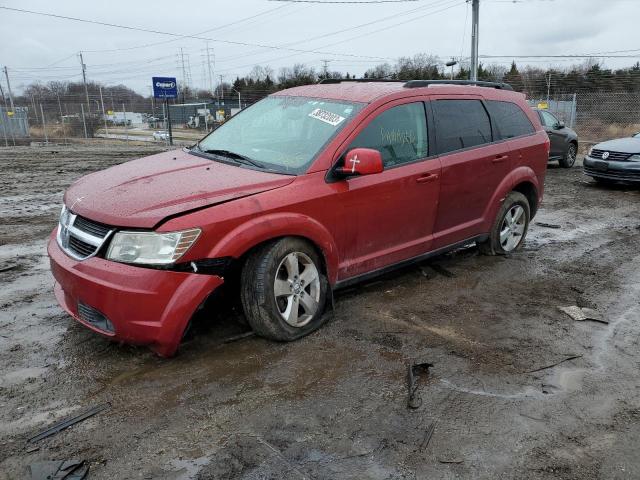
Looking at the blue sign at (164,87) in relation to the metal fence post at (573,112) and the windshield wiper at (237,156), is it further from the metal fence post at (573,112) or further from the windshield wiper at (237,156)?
the windshield wiper at (237,156)

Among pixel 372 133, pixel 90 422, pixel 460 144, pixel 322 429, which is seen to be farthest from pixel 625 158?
pixel 90 422

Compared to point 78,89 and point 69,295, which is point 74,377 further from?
point 78,89

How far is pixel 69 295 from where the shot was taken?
351 cm

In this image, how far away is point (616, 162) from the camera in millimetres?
11180

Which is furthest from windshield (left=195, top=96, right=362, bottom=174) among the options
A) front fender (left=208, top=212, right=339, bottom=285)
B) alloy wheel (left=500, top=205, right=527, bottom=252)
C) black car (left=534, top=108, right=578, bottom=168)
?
black car (left=534, top=108, right=578, bottom=168)

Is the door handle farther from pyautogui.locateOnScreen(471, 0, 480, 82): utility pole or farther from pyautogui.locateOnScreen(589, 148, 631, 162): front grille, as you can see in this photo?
pyautogui.locateOnScreen(471, 0, 480, 82): utility pole

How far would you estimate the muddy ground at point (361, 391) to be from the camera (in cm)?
265

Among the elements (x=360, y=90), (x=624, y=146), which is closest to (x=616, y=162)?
(x=624, y=146)

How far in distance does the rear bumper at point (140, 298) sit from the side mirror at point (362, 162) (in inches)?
49.0

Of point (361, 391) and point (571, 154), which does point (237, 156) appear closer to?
point (361, 391)

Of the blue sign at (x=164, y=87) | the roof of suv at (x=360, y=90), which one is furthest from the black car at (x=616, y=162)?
the blue sign at (x=164, y=87)

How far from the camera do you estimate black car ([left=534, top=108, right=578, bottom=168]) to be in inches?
558

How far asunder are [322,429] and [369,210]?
187cm

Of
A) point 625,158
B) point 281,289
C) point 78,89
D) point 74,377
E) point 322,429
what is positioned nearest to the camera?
point 322,429
